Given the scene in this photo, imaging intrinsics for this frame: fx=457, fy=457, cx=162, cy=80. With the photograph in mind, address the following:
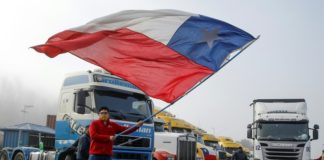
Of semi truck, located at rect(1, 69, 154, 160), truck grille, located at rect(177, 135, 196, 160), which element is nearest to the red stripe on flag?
semi truck, located at rect(1, 69, 154, 160)

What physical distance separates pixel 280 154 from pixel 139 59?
12.6 metres

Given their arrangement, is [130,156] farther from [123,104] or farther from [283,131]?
[283,131]

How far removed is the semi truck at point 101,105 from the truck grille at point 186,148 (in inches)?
189

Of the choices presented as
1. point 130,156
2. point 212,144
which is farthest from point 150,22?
point 212,144

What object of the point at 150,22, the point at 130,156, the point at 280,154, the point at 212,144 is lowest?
the point at 130,156

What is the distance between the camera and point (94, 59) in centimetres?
823

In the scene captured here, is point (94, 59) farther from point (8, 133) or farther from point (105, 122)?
point (8, 133)

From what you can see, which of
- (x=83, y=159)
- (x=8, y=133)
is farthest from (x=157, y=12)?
(x=8, y=133)

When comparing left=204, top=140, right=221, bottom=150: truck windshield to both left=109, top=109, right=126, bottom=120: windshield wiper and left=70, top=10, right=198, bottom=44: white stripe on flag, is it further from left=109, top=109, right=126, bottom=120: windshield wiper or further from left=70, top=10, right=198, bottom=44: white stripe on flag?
left=70, top=10, right=198, bottom=44: white stripe on flag

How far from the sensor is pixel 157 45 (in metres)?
8.33

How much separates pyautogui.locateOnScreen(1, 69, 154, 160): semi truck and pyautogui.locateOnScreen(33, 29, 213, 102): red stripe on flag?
4072mm

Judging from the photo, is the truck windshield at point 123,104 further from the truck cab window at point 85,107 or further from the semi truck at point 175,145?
the semi truck at point 175,145

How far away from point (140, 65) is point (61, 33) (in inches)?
59.4

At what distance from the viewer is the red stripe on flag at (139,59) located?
7.99 meters
